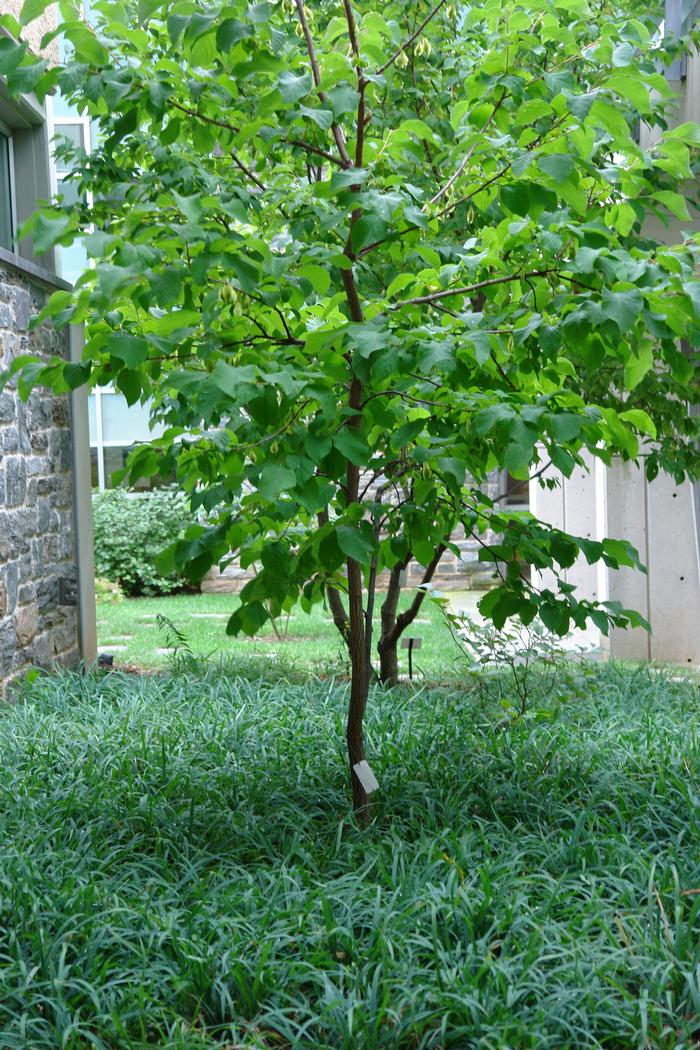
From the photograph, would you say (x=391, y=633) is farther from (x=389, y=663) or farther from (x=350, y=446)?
(x=350, y=446)

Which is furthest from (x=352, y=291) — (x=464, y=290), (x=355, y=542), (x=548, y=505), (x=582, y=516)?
(x=548, y=505)

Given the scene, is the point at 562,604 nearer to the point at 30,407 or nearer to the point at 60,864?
the point at 60,864

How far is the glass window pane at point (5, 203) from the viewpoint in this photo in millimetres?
5016

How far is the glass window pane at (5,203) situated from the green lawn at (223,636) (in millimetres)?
2371

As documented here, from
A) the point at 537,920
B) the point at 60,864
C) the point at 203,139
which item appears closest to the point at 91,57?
the point at 203,139

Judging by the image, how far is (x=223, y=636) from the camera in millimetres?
7703

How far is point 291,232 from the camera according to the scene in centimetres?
254

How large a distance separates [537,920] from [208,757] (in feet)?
4.79

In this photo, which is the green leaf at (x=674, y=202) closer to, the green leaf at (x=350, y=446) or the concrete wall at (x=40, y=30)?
the green leaf at (x=350, y=446)

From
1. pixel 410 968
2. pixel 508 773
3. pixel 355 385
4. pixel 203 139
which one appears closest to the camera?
pixel 410 968

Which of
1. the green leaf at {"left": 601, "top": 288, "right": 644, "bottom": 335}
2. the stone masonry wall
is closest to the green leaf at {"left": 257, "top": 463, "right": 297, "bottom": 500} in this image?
the green leaf at {"left": 601, "top": 288, "right": 644, "bottom": 335}

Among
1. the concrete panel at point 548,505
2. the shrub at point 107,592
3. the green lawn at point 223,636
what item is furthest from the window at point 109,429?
the concrete panel at point 548,505

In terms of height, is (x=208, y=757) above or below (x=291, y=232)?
below

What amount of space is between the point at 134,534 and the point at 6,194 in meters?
4.83
